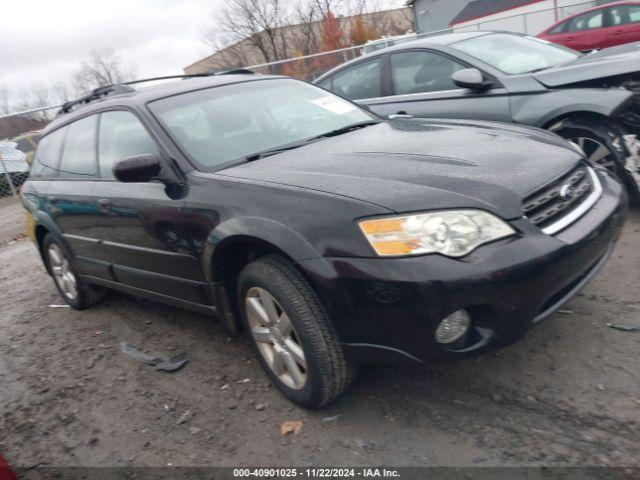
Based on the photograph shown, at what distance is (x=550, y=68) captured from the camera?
4844 mm

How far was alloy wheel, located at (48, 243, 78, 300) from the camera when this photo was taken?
15.7 feet

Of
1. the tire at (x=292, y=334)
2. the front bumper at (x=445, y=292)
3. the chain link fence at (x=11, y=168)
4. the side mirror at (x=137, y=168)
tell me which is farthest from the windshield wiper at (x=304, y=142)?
the chain link fence at (x=11, y=168)

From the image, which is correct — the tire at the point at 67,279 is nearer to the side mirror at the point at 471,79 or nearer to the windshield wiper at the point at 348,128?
the windshield wiper at the point at 348,128

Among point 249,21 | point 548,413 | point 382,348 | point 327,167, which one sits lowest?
point 548,413

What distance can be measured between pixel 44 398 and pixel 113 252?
1013 millimetres

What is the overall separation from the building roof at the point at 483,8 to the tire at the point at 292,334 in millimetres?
31039

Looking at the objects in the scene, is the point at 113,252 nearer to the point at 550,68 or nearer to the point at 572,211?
the point at 572,211

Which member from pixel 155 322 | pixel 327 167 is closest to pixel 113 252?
pixel 155 322

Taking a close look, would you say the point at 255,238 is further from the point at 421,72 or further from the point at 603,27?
the point at 603,27

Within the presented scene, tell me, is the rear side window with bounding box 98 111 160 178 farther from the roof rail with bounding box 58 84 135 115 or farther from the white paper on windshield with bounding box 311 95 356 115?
the white paper on windshield with bounding box 311 95 356 115

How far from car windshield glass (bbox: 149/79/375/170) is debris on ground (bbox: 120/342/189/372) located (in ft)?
4.32

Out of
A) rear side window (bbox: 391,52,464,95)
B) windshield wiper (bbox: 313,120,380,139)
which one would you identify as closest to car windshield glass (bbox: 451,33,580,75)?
rear side window (bbox: 391,52,464,95)

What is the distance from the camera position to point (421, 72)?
5.44m

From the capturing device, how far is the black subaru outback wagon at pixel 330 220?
2.28 meters
